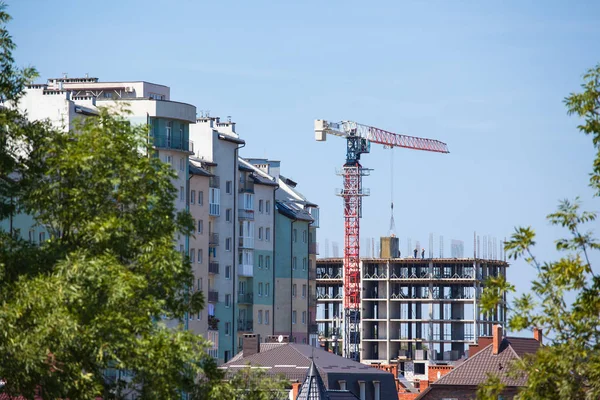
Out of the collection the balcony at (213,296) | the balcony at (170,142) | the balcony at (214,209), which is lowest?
the balcony at (213,296)

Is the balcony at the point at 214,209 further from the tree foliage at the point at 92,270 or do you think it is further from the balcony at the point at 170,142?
the tree foliage at the point at 92,270

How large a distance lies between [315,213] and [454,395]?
168 feet

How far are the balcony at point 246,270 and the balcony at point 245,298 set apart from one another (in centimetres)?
170

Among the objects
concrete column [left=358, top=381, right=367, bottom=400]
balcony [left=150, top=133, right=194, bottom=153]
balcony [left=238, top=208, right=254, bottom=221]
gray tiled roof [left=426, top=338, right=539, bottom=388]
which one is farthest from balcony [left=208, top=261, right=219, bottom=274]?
gray tiled roof [left=426, top=338, right=539, bottom=388]

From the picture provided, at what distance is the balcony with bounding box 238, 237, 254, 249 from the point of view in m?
127

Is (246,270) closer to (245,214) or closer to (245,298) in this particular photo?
(245,298)

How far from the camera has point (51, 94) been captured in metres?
100

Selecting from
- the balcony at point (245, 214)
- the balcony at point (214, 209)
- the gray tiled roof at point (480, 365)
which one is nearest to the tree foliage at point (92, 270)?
the gray tiled roof at point (480, 365)

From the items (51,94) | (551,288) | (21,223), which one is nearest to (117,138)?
(551,288)

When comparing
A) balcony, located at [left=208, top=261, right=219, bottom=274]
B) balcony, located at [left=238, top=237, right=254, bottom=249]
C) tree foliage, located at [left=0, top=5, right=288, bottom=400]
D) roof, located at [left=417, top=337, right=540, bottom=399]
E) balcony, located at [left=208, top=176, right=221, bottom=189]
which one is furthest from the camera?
balcony, located at [left=238, top=237, right=254, bottom=249]

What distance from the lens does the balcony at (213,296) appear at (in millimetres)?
118500

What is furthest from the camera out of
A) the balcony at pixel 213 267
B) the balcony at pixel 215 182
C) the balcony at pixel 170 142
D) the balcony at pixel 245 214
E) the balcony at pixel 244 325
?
the balcony at pixel 245 214

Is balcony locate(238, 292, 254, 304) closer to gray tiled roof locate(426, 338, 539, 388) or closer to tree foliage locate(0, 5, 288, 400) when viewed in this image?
gray tiled roof locate(426, 338, 539, 388)

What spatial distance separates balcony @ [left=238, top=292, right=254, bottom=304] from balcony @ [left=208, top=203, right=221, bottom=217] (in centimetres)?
930
